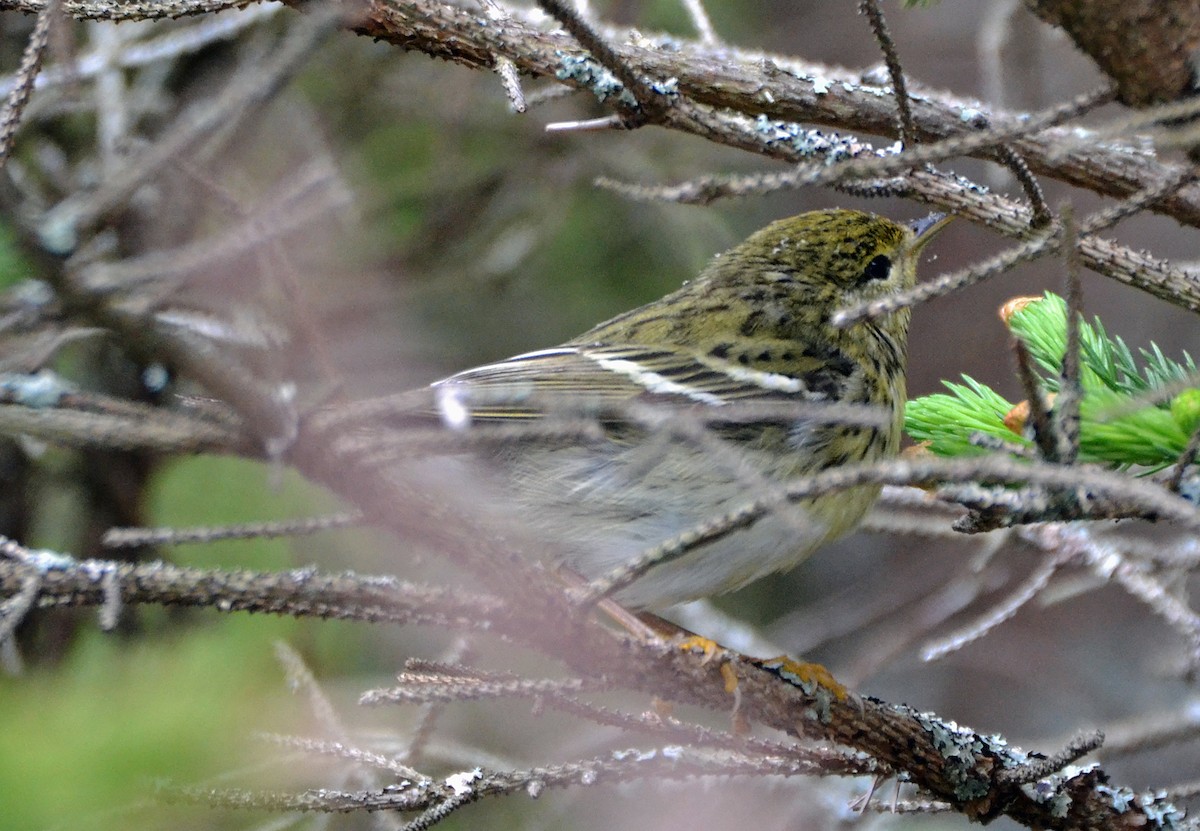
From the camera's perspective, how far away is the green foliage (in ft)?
6.01

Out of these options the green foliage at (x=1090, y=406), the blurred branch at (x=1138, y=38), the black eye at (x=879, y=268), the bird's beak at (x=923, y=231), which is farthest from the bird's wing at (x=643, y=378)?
the blurred branch at (x=1138, y=38)

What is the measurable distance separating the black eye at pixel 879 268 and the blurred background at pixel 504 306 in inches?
24.4

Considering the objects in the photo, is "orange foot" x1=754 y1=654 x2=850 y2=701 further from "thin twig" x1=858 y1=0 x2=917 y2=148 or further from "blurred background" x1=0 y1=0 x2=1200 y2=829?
"thin twig" x1=858 y1=0 x2=917 y2=148

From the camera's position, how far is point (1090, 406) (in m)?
1.79

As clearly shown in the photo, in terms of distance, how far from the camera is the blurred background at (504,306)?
381 centimetres

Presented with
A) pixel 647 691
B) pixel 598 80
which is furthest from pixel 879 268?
pixel 647 691

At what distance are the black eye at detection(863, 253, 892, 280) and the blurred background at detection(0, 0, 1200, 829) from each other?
620 mm

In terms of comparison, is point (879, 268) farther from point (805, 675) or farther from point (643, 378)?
point (805, 675)

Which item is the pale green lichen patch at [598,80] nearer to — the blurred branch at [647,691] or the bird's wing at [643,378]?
the blurred branch at [647,691]

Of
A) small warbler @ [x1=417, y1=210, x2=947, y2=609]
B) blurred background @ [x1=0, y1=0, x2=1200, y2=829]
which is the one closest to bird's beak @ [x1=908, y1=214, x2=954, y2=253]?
small warbler @ [x1=417, y1=210, x2=947, y2=609]

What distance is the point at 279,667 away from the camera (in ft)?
9.20

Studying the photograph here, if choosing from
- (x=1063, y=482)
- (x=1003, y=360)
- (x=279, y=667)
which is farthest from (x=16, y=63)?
(x=1003, y=360)

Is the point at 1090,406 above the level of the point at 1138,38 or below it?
below

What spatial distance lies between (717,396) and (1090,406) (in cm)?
176
